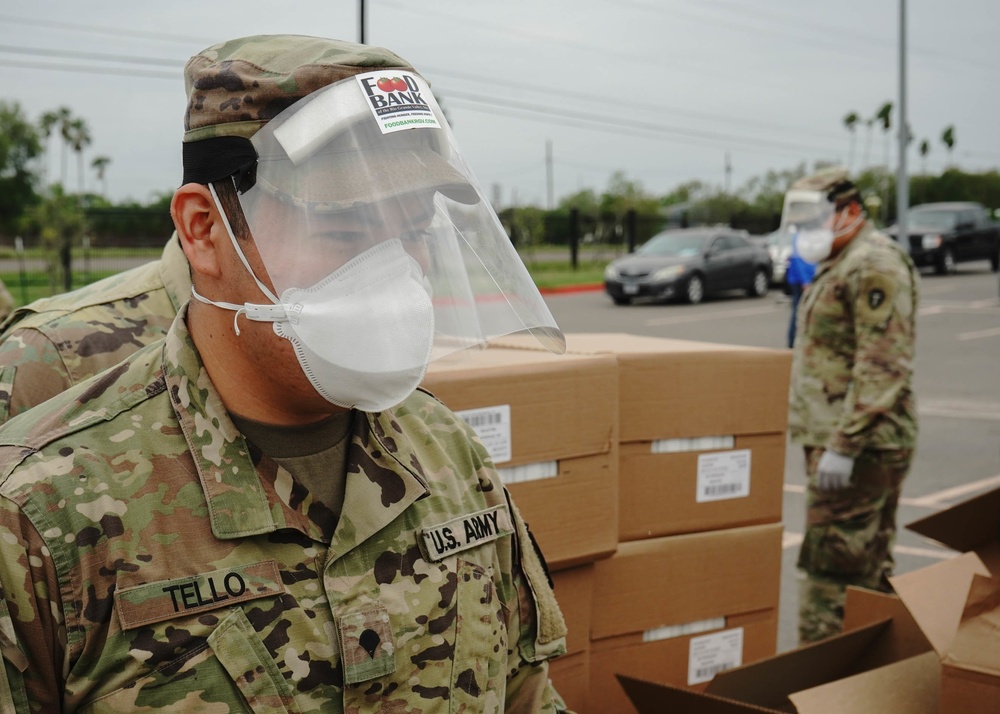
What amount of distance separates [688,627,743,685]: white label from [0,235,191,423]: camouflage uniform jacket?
1553 millimetres

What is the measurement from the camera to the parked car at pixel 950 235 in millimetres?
21312

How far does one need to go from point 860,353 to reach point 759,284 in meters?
14.8

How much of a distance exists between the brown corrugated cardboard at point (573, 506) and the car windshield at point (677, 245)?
14.5 meters

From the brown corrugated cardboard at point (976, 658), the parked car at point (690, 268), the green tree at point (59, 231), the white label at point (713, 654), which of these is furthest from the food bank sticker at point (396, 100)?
the parked car at point (690, 268)

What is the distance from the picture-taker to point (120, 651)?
1091 mm

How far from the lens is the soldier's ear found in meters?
1.21

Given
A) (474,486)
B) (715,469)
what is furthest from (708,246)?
(474,486)

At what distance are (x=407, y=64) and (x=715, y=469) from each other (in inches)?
59.0

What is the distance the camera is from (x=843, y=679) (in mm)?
1828

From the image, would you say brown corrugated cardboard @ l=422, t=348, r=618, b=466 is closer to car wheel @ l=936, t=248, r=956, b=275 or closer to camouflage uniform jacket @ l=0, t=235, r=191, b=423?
camouflage uniform jacket @ l=0, t=235, r=191, b=423

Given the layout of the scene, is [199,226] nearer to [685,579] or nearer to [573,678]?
[573,678]

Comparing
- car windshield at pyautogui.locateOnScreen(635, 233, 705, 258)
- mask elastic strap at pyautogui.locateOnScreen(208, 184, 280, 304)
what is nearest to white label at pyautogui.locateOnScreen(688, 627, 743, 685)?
mask elastic strap at pyautogui.locateOnScreen(208, 184, 280, 304)

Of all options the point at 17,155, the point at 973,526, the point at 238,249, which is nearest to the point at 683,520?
the point at 973,526

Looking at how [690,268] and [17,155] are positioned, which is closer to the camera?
[690,268]
